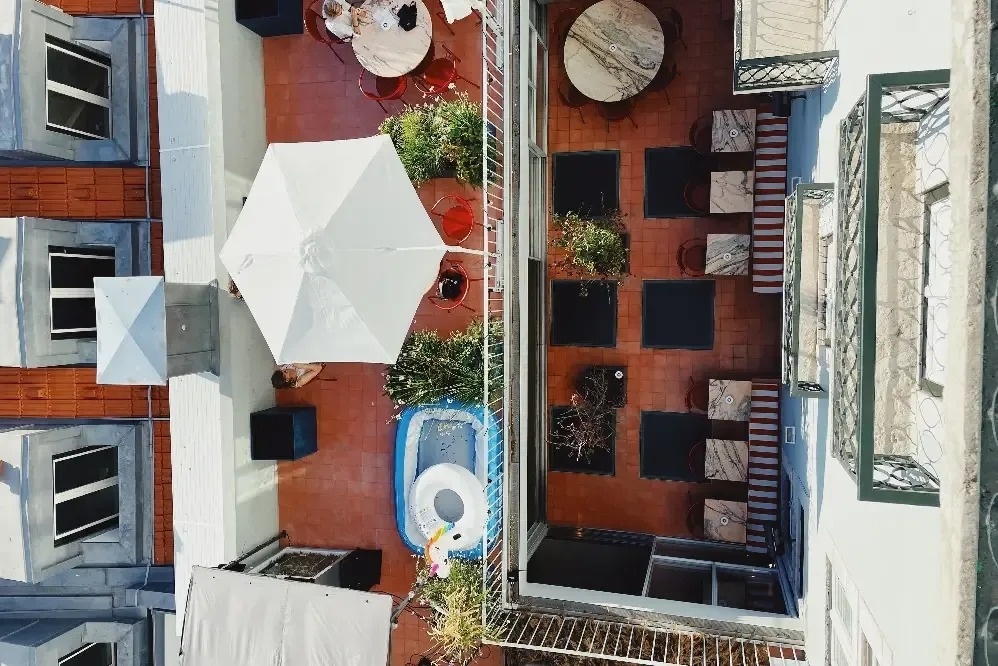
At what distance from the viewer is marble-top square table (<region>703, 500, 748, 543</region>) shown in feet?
29.1

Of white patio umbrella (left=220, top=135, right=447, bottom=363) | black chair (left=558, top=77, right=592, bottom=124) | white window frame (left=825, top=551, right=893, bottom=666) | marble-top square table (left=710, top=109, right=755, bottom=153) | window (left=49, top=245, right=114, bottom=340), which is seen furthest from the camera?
black chair (left=558, top=77, right=592, bottom=124)

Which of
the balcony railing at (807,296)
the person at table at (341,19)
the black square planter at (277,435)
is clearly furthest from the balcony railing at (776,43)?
the black square planter at (277,435)

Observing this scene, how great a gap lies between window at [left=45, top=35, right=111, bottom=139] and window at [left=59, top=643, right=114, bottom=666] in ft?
22.8

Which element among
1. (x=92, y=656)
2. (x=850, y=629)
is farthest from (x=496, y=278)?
(x=92, y=656)

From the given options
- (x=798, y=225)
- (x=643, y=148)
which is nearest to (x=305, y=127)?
(x=643, y=148)

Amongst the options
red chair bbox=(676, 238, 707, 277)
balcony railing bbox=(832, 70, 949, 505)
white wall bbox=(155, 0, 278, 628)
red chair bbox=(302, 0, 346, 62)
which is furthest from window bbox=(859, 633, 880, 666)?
red chair bbox=(302, 0, 346, 62)

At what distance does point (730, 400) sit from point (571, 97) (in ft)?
16.0

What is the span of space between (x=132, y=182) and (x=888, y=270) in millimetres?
8750

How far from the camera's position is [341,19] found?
26.2ft

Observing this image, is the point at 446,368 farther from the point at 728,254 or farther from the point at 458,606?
the point at 728,254

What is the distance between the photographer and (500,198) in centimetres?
789

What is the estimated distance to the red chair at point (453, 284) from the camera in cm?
804

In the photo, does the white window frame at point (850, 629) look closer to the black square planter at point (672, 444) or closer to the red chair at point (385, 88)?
the black square planter at point (672, 444)

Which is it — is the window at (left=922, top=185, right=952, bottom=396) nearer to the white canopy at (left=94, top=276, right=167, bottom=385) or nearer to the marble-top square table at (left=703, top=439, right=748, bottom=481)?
the marble-top square table at (left=703, top=439, right=748, bottom=481)
